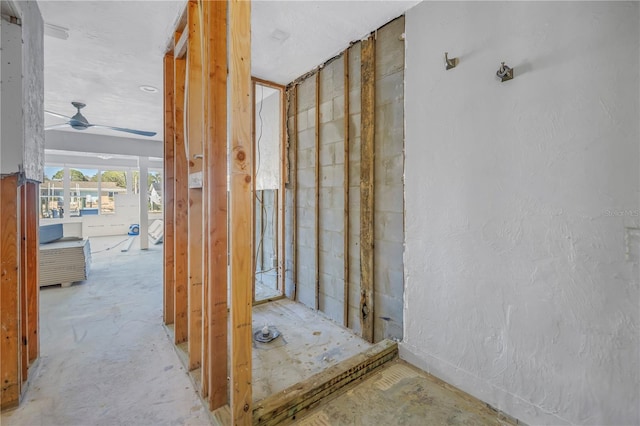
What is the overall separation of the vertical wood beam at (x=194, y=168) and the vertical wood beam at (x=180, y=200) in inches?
15.4

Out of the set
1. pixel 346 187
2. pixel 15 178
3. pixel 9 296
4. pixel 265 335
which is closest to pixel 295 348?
pixel 265 335

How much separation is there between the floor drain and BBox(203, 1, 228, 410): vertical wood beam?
0.89 m

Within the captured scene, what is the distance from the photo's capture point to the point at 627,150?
1194 mm

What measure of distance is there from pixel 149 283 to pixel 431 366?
3647 mm

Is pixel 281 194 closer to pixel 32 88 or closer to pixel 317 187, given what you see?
pixel 317 187

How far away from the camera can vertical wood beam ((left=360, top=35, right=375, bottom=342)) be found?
239 centimetres

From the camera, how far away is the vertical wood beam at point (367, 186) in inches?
94.0

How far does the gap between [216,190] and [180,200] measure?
924 millimetres

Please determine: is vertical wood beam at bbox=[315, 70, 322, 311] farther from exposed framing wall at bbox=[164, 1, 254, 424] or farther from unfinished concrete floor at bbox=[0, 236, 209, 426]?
unfinished concrete floor at bbox=[0, 236, 209, 426]

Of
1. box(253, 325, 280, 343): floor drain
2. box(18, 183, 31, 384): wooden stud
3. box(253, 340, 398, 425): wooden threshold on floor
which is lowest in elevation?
box(253, 325, 280, 343): floor drain

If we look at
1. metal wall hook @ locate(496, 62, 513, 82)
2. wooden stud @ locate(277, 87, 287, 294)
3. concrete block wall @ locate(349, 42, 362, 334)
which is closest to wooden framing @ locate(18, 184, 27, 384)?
wooden stud @ locate(277, 87, 287, 294)

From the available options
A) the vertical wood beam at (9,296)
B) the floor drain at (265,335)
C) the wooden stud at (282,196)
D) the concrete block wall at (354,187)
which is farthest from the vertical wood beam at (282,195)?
the vertical wood beam at (9,296)

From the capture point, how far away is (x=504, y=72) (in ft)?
4.99

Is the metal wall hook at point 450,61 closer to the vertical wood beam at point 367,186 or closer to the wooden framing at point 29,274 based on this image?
the vertical wood beam at point 367,186
